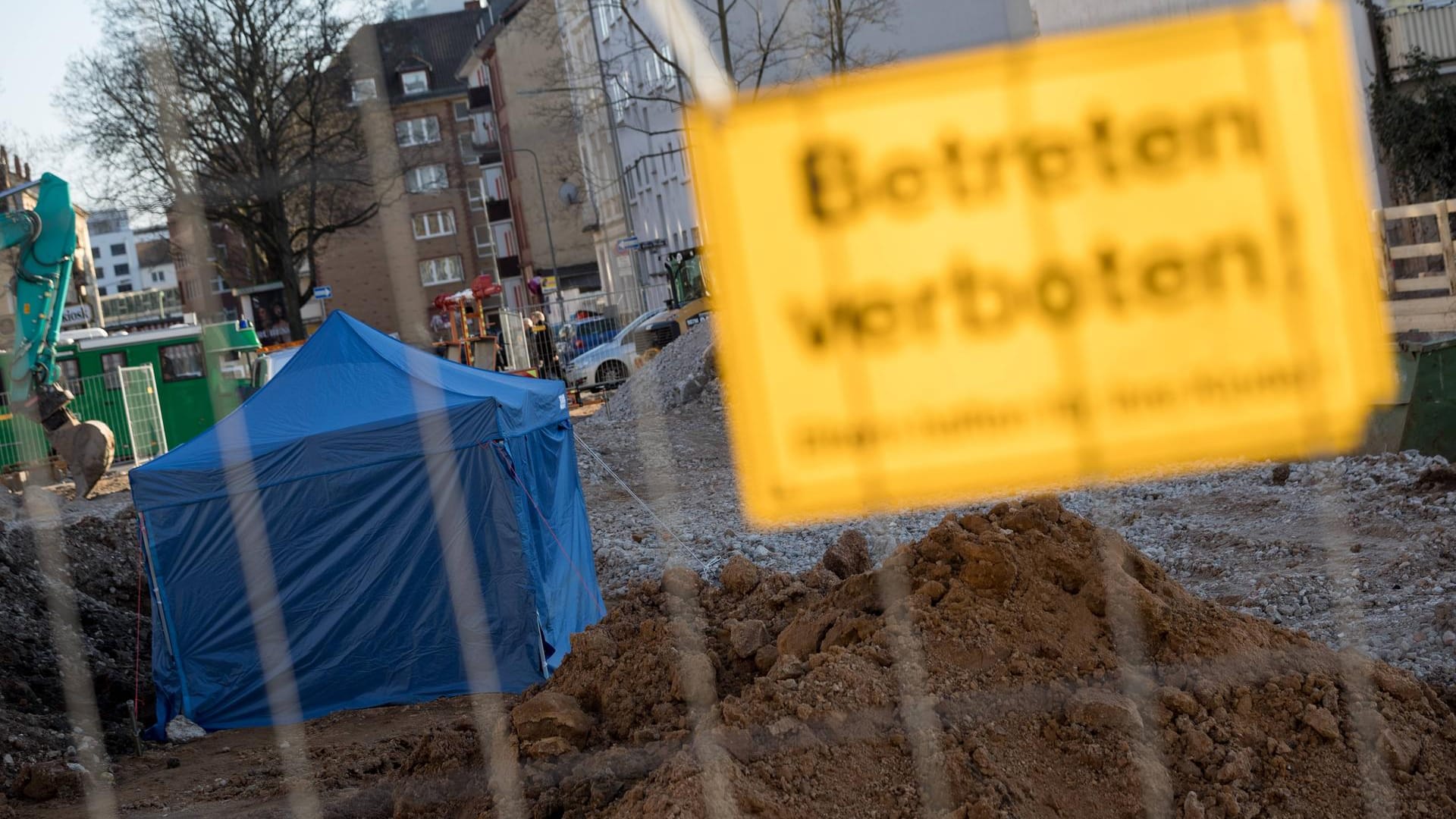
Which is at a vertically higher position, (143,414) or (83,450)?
(143,414)

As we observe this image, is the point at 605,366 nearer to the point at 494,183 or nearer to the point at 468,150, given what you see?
the point at 468,150

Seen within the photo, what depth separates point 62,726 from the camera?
836 cm

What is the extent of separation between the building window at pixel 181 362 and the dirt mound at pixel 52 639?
993cm

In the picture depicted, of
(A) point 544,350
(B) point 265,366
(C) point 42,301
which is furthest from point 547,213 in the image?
(C) point 42,301

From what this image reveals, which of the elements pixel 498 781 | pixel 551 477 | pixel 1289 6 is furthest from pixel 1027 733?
pixel 551 477

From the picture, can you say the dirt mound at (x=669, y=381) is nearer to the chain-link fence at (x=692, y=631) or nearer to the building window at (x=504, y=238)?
the chain-link fence at (x=692, y=631)

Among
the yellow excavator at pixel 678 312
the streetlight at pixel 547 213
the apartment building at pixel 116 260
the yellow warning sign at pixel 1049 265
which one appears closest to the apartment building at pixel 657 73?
the yellow excavator at pixel 678 312

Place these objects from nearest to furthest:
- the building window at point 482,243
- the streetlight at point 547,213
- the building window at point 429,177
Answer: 1. the streetlight at point 547,213
2. the building window at point 429,177
3. the building window at point 482,243

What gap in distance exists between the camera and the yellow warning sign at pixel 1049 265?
1.53 m

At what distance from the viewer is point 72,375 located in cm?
2286

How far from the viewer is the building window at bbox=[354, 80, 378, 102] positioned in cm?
3647

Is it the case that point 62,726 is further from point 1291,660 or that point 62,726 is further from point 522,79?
point 522,79

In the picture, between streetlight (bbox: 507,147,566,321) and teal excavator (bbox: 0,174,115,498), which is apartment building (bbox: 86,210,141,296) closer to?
streetlight (bbox: 507,147,566,321)

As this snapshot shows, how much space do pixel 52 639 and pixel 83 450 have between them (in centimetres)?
862
